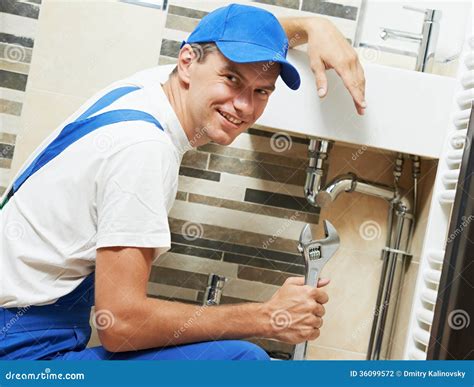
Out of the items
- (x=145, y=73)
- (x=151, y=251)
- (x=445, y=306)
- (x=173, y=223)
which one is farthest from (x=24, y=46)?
(x=445, y=306)

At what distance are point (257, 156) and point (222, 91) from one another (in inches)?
18.3

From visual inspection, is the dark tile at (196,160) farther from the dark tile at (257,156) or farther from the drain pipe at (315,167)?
the drain pipe at (315,167)

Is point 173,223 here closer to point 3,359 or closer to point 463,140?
point 3,359

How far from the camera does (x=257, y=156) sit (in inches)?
69.2

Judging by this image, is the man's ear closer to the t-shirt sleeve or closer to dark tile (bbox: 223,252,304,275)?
the t-shirt sleeve

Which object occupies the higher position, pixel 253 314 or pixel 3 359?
pixel 253 314

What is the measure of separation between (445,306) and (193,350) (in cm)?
68

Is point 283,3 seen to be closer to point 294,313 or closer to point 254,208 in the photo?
point 254,208

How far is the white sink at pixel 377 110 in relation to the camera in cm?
154

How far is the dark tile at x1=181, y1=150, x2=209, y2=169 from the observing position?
1733 millimetres

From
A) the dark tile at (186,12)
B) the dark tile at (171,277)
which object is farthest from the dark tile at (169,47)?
the dark tile at (171,277)

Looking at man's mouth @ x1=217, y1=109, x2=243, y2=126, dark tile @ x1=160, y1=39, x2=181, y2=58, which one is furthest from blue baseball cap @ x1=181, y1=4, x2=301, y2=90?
dark tile @ x1=160, y1=39, x2=181, y2=58

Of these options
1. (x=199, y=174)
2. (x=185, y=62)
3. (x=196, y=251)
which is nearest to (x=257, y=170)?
(x=199, y=174)

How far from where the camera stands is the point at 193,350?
121 cm
